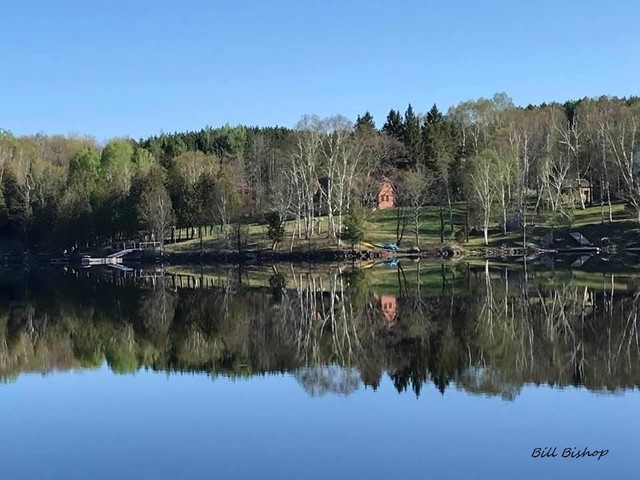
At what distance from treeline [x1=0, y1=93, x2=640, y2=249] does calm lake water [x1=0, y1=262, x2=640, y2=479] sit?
40.7 meters

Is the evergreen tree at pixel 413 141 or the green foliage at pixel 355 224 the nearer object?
the green foliage at pixel 355 224

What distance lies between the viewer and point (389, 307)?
39969 mm

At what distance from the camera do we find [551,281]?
49.7m

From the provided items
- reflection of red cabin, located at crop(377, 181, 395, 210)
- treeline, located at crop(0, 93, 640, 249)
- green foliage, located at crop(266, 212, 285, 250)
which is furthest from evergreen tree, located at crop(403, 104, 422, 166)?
green foliage, located at crop(266, 212, 285, 250)

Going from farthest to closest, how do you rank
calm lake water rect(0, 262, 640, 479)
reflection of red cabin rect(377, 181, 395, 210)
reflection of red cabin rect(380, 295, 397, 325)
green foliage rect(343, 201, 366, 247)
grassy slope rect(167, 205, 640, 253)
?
reflection of red cabin rect(377, 181, 395, 210) → grassy slope rect(167, 205, 640, 253) → green foliage rect(343, 201, 366, 247) → reflection of red cabin rect(380, 295, 397, 325) → calm lake water rect(0, 262, 640, 479)

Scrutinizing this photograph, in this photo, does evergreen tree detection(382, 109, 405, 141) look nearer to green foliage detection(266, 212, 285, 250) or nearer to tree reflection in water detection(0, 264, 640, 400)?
green foliage detection(266, 212, 285, 250)

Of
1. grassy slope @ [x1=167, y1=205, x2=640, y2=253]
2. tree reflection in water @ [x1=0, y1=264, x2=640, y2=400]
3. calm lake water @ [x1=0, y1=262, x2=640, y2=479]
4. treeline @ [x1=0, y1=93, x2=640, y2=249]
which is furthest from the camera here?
treeline @ [x1=0, y1=93, x2=640, y2=249]

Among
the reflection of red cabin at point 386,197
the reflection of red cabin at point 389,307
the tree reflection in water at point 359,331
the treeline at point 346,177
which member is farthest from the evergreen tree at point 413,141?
the reflection of red cabin at point 389,307

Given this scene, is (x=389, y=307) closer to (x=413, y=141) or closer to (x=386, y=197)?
(x=386, y=197)

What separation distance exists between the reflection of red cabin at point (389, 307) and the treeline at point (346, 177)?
35302 millimetres

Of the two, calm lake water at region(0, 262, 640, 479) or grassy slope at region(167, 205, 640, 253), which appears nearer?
calm lake water at region(0, 262, 640, 479)

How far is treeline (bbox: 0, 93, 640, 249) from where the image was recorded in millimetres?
84250

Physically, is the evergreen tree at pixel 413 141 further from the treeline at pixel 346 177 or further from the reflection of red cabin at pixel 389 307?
the reflection of red cabin at pixel 389 307

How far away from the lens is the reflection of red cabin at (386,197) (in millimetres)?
108050
